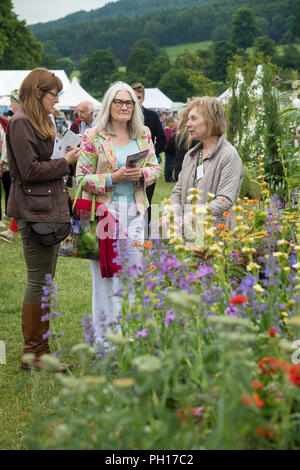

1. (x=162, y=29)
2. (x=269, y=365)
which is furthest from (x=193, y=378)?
(x=162, y=29)

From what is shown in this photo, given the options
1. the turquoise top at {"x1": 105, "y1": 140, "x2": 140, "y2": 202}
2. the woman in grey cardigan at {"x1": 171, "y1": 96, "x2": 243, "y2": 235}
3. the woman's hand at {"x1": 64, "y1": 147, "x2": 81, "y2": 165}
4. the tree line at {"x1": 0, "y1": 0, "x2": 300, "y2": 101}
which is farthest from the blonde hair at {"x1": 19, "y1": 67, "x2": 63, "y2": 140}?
the tree line at {"x1": 0, "y1": 0, "x2": 300, "y2": 101}

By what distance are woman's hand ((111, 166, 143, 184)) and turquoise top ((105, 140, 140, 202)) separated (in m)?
0.13

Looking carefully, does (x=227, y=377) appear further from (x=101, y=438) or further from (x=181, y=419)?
(x=101, y=438)

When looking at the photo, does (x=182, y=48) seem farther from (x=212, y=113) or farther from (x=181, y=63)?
(x=212, y=113)

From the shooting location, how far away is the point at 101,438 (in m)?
1.75

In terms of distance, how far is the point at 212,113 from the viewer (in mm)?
4141

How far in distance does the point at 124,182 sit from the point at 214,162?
2.15ft

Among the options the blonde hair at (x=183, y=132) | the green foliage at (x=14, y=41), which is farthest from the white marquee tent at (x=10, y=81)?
the green foliage at (x=14, y=41)

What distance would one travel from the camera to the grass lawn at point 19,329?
3529 mm

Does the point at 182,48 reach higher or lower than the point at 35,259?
lower

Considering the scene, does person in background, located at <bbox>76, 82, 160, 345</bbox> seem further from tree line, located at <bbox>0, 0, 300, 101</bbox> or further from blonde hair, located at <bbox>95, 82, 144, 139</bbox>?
tree line, located at <bbox>0, 0, 300, 101</bbox>

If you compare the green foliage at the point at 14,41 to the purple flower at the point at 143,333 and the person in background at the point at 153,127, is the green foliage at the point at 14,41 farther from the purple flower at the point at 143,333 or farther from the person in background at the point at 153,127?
the purple flower at the point at 143,333

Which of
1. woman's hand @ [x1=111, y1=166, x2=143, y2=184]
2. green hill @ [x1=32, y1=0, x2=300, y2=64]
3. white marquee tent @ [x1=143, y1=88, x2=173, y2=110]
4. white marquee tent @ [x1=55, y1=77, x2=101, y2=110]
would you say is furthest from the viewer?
green hill @ [x1=32, y1=0, x2=300, y2=64]

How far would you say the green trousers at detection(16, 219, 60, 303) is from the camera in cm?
426
